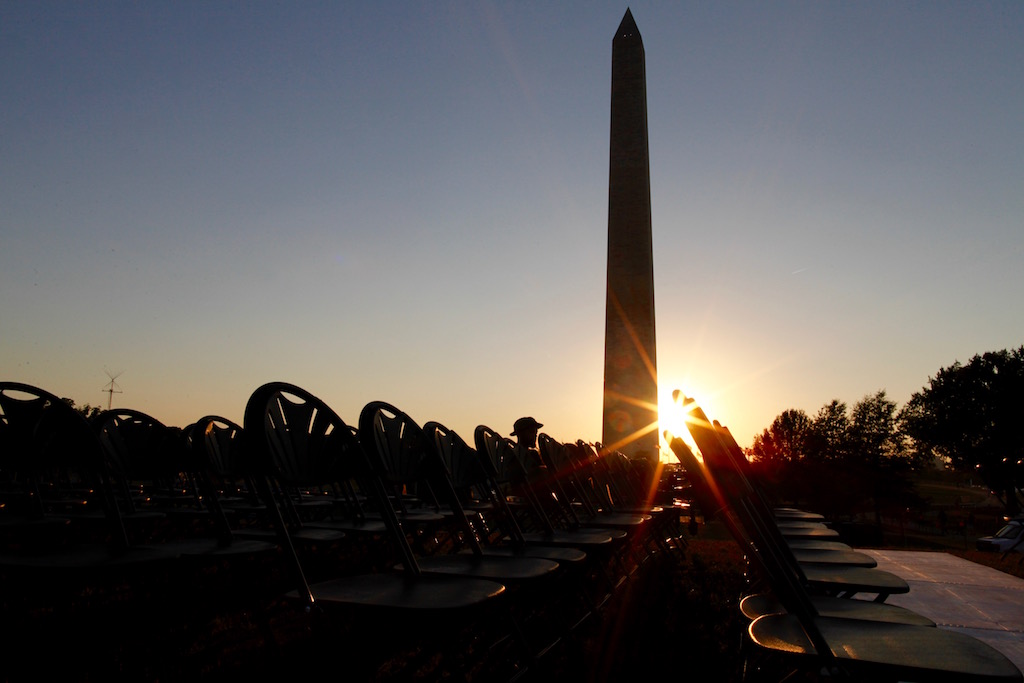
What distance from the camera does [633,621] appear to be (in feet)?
11.4

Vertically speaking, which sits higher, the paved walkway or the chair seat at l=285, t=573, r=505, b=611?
the chair seat at l=285, t=573, r=505, b=611

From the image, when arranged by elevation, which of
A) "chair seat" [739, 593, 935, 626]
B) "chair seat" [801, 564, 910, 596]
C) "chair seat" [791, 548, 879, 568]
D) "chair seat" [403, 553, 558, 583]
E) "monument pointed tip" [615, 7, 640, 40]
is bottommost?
"chair seat" [739, 593, 935, 626]

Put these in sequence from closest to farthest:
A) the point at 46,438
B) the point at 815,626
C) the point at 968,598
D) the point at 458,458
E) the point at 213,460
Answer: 1. the point at 815,626
2. the point at 46,438
3. the point at 213,460
4. the point at 458,458
5. the point at 968,598

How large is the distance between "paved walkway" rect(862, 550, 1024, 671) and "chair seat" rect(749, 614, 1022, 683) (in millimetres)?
1641

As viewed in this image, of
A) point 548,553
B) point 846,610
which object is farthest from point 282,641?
point 846,610

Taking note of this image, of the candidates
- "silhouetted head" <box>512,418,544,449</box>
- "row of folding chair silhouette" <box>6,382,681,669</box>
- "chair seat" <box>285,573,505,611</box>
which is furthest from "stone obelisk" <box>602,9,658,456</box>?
"chair seat" <box>285,573,505,611</box>

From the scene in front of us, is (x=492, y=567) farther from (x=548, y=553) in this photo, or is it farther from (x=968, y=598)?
(x=968, y=598)

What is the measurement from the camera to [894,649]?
4.71 feet

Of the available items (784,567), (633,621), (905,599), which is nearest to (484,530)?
(633,621)

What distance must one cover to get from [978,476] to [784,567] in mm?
33418

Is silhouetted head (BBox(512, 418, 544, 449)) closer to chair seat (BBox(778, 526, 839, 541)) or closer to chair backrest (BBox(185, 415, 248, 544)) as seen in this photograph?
chair seat (BBox(778, 526, 839, 541))

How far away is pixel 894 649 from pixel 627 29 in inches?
822

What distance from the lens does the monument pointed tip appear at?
19.2m

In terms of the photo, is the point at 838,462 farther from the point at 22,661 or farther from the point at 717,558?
the point at 22,661
